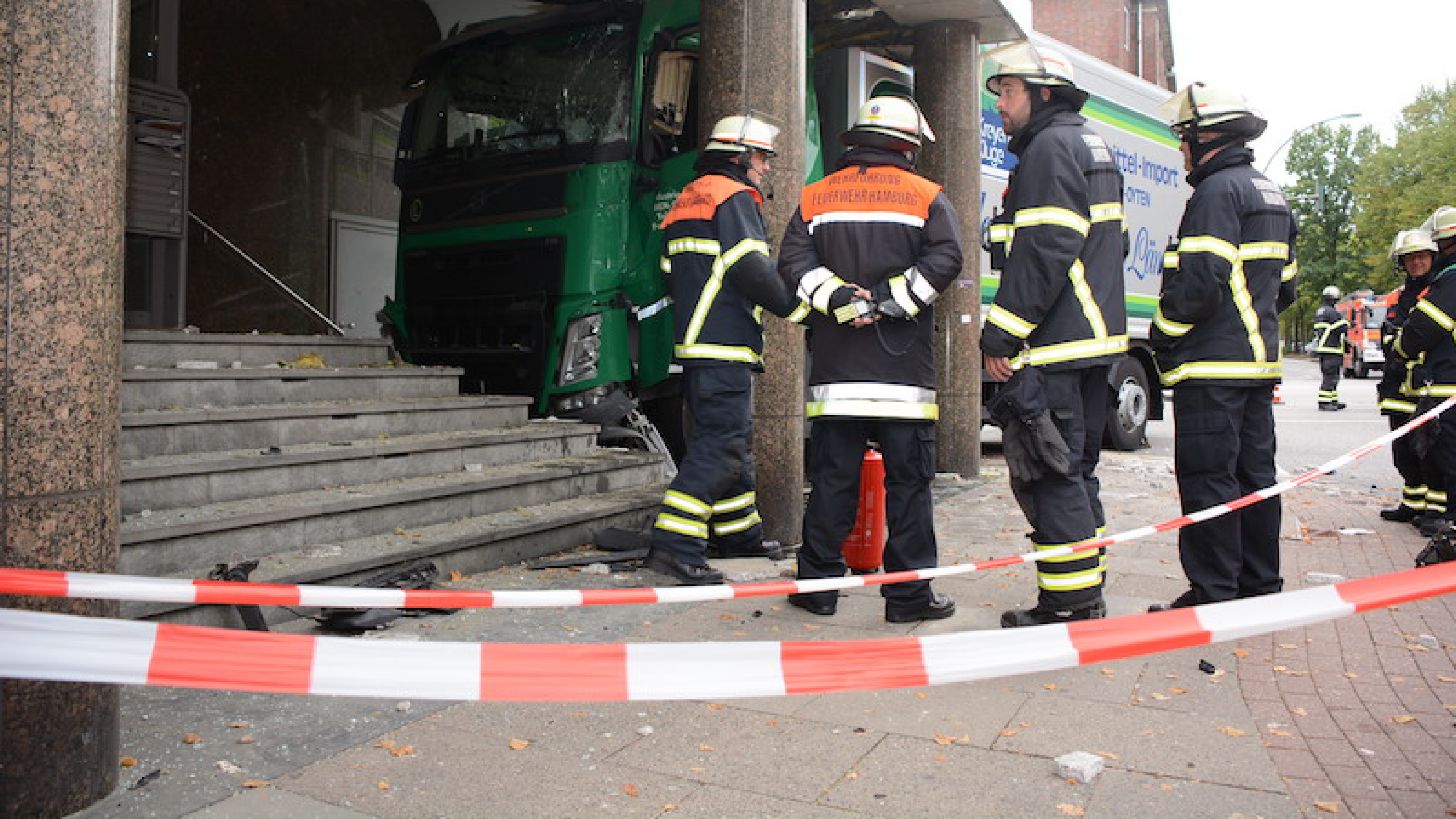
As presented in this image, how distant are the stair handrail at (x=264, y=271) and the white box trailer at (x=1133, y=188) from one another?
4.90 m

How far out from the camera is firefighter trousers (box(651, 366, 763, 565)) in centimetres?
531

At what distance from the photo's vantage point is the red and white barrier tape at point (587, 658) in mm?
1729

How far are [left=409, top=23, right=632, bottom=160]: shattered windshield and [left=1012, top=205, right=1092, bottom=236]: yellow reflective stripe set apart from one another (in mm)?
3274

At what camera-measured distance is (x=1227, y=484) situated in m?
4.55

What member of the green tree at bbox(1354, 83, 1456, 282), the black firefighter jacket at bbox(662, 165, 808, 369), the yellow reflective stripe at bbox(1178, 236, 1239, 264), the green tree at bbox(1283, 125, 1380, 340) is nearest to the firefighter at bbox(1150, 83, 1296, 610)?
the yellow reflective stripe at bbox(1178, 236, 1239, 264)

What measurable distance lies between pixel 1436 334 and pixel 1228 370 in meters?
3.25

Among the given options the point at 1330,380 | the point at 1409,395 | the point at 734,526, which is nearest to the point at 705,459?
the point at 734,526

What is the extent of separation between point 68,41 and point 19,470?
0.94 m

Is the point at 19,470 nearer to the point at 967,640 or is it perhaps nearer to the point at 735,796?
the point at 735,796

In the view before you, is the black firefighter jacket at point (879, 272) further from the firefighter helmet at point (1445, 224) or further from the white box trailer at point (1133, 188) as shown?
the white box trailer at point (1133, 188)

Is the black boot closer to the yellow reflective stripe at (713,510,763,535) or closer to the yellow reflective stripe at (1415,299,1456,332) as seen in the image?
the yellow reflective stripe at (713,510,763,535)

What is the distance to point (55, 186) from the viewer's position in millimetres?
2477

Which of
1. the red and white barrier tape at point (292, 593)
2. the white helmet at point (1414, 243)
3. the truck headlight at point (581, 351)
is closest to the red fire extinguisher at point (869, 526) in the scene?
the truck headlight at point (581, 351)

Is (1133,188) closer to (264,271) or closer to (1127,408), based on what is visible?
(1127,408)
